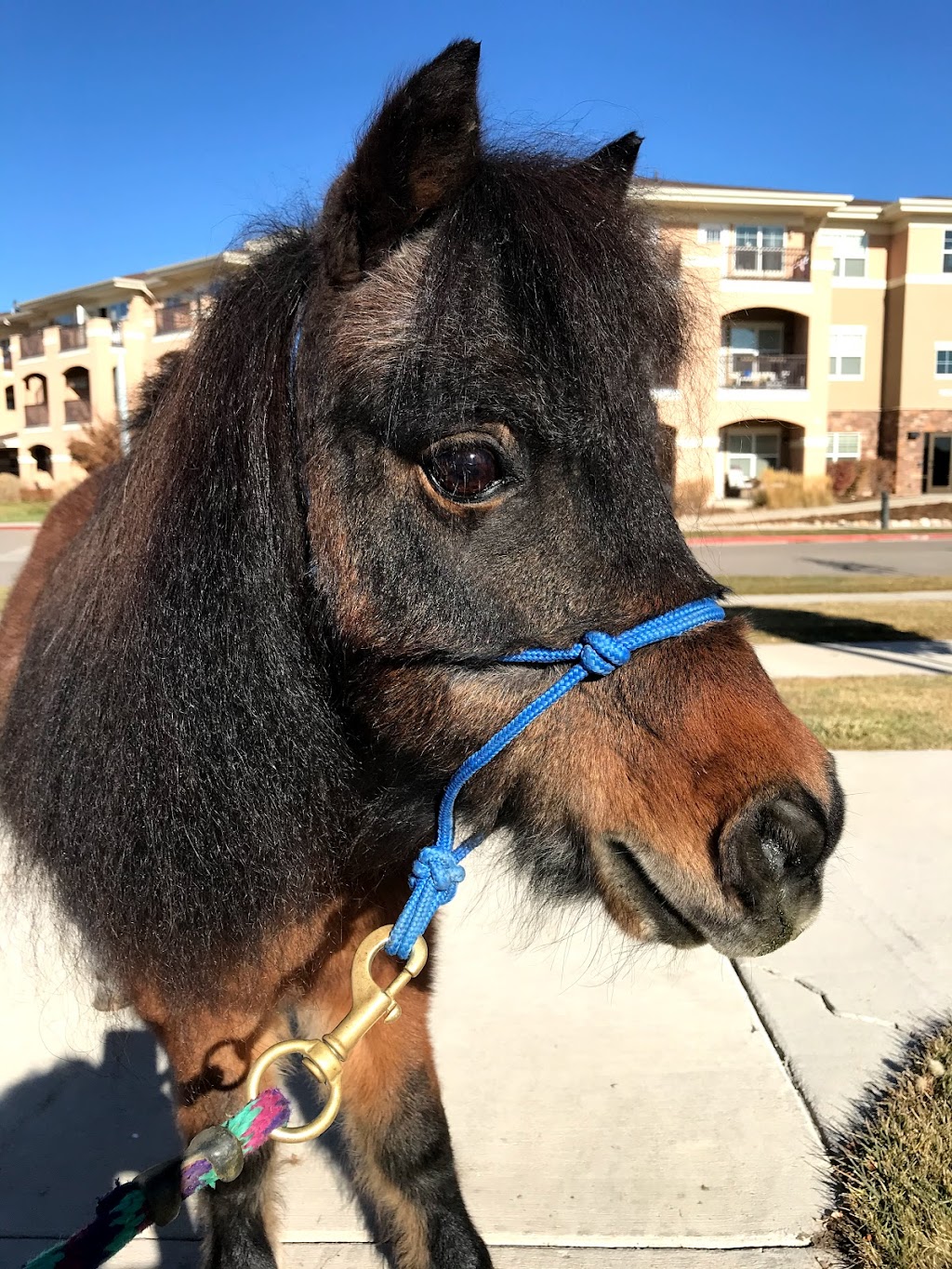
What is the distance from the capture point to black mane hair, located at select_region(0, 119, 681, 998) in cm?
127

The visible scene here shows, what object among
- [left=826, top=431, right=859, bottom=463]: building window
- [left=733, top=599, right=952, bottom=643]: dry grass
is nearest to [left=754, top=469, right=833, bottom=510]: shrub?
[left=826, top=431, right=859, bottom=463]: building window

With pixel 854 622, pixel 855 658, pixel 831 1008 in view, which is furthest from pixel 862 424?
pixel 831 1008

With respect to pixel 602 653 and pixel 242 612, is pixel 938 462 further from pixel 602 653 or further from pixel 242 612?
pixel 242 612

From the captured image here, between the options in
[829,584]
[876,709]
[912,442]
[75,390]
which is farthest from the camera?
[75,390]

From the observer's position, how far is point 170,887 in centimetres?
143

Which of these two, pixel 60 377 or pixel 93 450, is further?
pixel 60 377

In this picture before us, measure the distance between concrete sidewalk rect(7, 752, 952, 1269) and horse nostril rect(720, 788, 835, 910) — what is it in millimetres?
517

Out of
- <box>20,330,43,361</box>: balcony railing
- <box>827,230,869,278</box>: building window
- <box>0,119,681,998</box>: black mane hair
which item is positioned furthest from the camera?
<box>20,330,43,361</box>: balcony railing

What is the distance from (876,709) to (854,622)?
367cm

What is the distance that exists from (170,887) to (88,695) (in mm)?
357

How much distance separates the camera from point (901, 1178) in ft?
6.64

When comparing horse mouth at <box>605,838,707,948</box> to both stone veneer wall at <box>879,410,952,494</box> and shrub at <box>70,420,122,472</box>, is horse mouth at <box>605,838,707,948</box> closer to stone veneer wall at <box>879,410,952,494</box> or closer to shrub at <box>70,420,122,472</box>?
shrub at <box>70,420,122,472</box>

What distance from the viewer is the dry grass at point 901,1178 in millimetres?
1859

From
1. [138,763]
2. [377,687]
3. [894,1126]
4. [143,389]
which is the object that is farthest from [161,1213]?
[894,1126]
